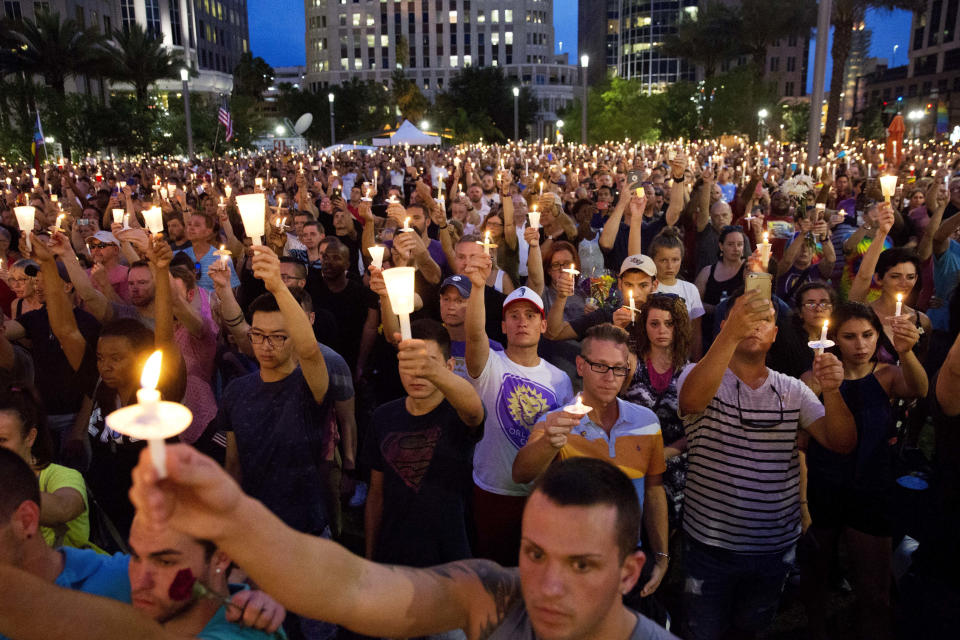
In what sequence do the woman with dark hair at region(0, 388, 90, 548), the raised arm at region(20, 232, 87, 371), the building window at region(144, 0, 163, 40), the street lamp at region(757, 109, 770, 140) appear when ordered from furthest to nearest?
the building window at region(144, 0, 163, 40)
the street lamp at region(757, 109, 770, 140)
the raised arm at region(20, 232, 87, 371)
the woman with dark hair at region(0, 388, 90, 548)

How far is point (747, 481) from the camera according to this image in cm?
332

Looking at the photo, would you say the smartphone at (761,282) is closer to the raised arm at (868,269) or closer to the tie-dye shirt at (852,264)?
the raised arm at (868,269)

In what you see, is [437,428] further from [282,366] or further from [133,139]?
[133,139]

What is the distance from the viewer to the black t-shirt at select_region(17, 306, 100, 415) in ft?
14.4

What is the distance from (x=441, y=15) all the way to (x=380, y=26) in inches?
412

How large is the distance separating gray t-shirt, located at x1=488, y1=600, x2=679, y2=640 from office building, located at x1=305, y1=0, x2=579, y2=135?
127 m

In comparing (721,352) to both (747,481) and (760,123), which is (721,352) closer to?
(747,481)

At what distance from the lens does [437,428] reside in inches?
131

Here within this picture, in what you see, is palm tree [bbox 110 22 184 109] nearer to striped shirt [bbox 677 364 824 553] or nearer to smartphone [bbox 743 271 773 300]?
striped shirt [bbox 677 364 824 553]

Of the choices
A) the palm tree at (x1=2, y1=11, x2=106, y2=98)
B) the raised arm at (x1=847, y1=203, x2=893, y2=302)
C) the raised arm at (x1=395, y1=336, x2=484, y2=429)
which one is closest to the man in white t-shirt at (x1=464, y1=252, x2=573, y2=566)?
the raised arm at (x1=395, y1=336, x2=484, y2=429)

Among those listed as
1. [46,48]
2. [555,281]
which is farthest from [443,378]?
[46,48]

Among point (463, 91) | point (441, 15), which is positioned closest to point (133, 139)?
point (463, 91)

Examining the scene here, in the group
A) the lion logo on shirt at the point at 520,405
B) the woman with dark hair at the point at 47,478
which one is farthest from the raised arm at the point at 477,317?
the woman with dark hair at the point at 47,478

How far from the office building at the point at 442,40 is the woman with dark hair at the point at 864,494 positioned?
125 metres
